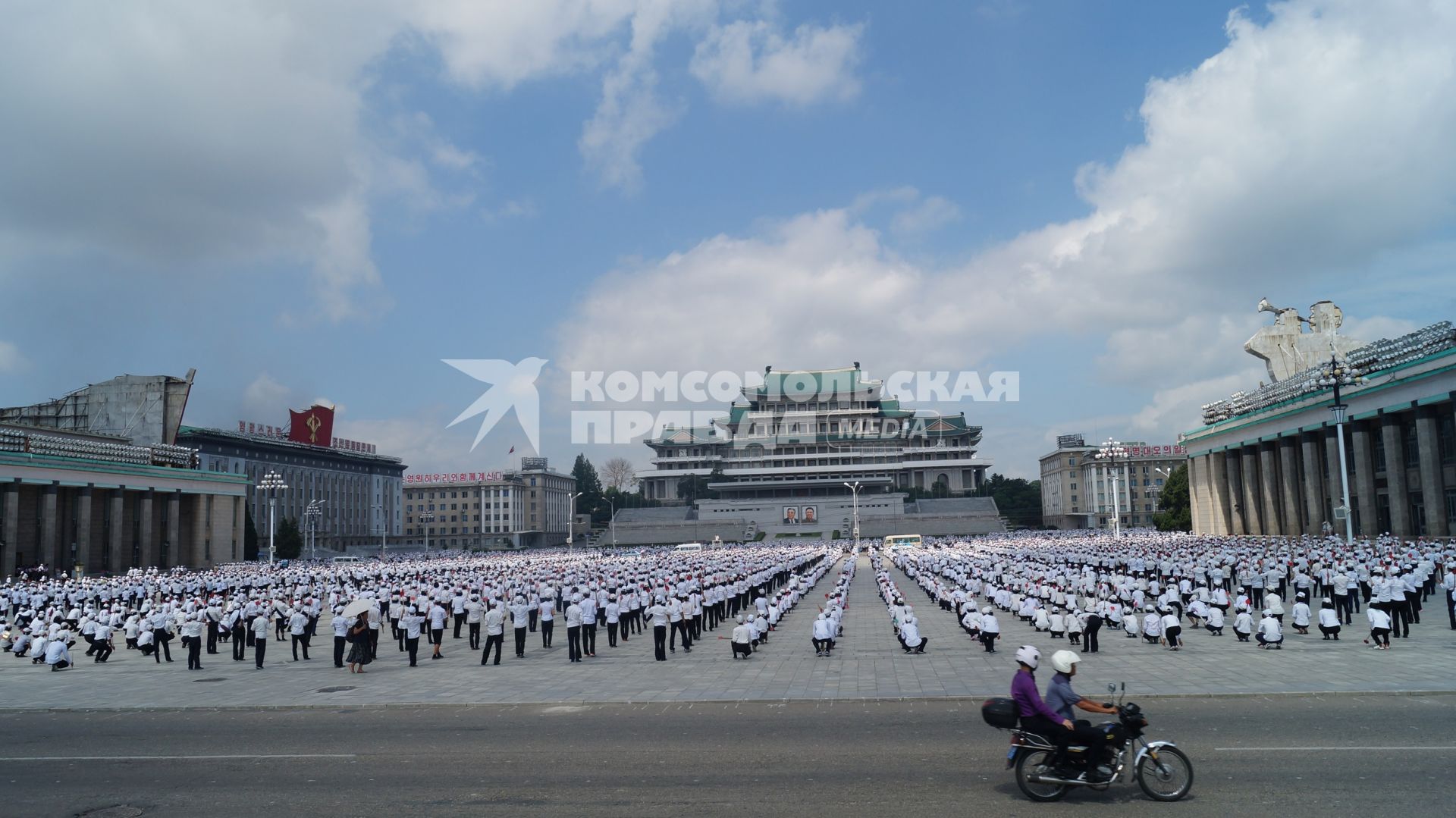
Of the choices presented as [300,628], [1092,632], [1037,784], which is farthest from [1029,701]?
[300,628]

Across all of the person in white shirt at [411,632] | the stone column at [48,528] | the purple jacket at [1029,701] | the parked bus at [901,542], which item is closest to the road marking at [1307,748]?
the purple jacket at [1029,701]

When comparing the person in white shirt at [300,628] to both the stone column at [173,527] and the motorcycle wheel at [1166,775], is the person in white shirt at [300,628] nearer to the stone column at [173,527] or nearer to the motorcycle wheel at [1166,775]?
the motorcycle wheel at [1166,775]

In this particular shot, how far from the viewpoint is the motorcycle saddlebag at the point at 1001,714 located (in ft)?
25.1

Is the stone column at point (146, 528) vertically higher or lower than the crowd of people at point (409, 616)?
higher

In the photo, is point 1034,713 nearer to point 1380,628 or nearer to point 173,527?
point 1380,628

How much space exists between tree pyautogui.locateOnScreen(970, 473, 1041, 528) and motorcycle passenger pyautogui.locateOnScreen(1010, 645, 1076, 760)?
104248mm

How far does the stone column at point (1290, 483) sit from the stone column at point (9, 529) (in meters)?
73.1

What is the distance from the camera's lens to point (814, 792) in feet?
26.3

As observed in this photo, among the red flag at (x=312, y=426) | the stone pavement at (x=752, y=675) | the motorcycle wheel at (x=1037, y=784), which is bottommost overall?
the stone pavement at (x=752, y=675)

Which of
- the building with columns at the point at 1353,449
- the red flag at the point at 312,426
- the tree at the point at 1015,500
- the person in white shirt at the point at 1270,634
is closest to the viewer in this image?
the person in white shirt at the point at 1270,634

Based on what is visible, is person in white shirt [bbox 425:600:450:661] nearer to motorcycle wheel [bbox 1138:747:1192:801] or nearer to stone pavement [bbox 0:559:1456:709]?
stone pavement [bbox 0:559:1456:709]

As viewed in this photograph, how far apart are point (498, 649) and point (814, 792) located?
37.7 ft

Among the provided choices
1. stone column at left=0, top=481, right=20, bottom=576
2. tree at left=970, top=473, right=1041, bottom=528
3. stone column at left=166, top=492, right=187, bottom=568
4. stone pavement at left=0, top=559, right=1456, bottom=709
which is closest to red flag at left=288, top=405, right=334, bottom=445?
stone column at left=166, top=492, right=187, bottom=568

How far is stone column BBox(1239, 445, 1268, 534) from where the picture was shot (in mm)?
60531
